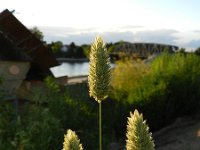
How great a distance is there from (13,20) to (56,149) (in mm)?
11573

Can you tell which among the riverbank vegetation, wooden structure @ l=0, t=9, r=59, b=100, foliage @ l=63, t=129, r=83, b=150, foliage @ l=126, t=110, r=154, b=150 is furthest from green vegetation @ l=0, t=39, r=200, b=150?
foliage @ l=126, t=110, r=154, b=150

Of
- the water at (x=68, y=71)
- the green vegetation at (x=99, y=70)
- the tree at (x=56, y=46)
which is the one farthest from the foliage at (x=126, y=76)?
the tree at (x=56, y=46)

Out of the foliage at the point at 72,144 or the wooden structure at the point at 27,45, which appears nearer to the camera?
the foliage at the point at 72,144

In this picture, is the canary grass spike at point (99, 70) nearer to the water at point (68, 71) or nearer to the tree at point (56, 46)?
the water at point (68, 71)

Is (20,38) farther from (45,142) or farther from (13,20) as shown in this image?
(45,142)

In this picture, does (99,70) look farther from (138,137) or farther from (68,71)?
(68,71)

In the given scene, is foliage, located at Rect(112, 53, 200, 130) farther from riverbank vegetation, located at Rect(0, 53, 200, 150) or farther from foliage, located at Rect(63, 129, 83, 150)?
foliage, located at Rect(63, 129, 83, 150)

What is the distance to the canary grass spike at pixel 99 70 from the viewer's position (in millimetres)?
1882

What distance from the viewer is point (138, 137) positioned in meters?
1.47

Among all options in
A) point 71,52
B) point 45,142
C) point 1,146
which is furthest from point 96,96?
point 71,52

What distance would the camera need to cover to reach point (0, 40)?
20.0 meters

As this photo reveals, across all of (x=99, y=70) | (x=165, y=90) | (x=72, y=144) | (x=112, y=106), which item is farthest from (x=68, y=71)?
(x=72, y=144)

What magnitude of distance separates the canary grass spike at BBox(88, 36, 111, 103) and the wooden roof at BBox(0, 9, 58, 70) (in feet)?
61.4

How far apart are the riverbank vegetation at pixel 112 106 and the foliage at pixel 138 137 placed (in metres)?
6.04
